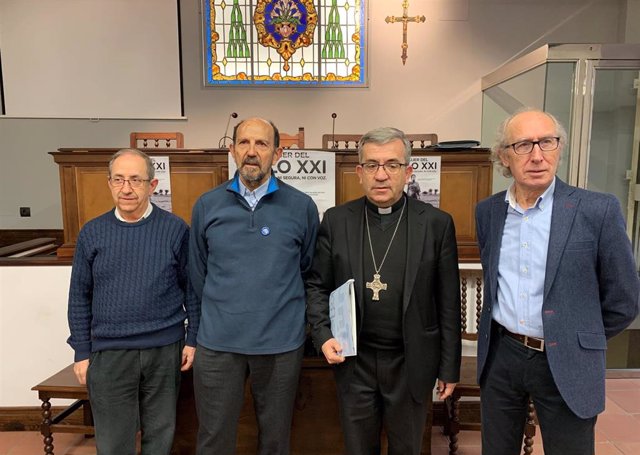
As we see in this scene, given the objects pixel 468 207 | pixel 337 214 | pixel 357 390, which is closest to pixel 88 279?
pixel 337 214

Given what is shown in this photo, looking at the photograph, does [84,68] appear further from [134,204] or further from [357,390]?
[357,390]

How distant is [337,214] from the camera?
5.27 ft

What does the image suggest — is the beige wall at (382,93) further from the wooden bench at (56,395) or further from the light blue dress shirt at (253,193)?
the light blue dress shirt at (253,193)

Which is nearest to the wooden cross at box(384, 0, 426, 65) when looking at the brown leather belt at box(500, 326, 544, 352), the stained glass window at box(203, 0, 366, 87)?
the stained glass window at box(203, 0, 366, 87)

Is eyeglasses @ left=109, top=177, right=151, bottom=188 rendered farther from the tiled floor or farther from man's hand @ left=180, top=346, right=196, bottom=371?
the tiled floor

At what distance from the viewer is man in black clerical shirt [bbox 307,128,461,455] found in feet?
4.84

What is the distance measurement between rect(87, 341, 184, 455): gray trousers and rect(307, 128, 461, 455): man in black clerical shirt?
578 millimetres

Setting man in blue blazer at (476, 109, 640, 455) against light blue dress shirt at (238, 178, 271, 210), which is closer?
man in blue blazer at (476, 109, 640, 455)

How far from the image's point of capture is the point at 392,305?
1.49m

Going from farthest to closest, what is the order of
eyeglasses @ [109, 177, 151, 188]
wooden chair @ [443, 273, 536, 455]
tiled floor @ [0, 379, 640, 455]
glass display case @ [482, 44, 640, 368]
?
glass display case @ [482, 44, 640, 368] → tiled floor @ [0, 379, 640, 455] → wooden chair @ [443, 273, 536, 455] → eyeglasses @ [109, 177, 151, 188]

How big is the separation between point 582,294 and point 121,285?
4.72 feet

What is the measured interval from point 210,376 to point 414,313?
733 mm

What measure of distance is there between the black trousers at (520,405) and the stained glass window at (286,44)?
4028 millimetres

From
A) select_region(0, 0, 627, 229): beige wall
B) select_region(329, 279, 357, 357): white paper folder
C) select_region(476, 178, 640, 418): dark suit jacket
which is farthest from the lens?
select_region(0, 0, 627, 229): beige wall
